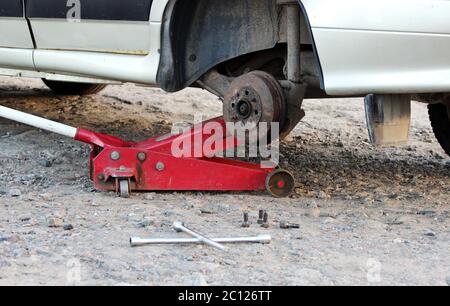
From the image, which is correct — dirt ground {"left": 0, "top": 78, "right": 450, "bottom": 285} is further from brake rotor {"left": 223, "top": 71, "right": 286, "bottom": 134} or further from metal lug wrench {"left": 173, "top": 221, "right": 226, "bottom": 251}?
brake rotor {"left": 223, "top": 71, "right": 286, "bottom": 134}

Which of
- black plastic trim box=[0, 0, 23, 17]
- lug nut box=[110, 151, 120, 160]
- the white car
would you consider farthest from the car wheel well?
black plastic trim box=[0, 0, 23, 17]

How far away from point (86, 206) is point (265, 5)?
1.36 meters

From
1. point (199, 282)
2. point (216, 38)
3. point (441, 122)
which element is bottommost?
point (199, 282)

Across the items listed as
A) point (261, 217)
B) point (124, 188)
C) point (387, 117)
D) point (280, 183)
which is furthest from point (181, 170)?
point (387, 117)

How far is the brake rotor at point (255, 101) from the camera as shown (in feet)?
15.1

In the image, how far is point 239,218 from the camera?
14.6 ft

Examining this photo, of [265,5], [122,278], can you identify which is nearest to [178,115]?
[265,5]

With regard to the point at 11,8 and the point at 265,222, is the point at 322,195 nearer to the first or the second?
the point at 265,222

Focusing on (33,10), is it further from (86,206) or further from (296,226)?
(296,226)

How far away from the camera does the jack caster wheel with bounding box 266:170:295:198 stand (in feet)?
16.1

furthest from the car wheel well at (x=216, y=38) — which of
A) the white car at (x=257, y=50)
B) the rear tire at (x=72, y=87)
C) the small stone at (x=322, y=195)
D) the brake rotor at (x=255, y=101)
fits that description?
the rear tire at (x=72, y=87)

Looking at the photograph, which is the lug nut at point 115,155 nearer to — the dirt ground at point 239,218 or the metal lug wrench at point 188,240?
the dirt ground at point 239,218

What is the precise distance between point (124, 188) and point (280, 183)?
2.64 ft

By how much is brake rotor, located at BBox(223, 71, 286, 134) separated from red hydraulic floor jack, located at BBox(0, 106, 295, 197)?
214 millimetres
